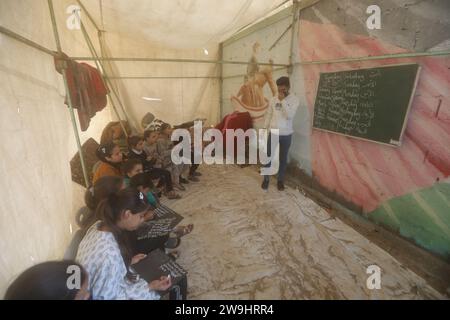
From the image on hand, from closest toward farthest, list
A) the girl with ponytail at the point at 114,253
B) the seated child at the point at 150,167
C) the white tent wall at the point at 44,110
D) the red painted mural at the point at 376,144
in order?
the girl with ponytail at the point at 114,253
the white tent wall at the point at 44,110
the red painted mural at the point at 376,144
the seated child at the point at 150,167

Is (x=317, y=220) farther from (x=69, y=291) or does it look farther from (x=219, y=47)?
(x=219, y=47)

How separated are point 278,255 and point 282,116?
76.1 inches

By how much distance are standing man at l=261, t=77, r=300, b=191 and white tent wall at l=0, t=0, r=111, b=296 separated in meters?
2.62

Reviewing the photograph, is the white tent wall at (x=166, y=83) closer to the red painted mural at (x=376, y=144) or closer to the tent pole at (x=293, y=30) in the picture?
the tent pole at (x=293, y=30)

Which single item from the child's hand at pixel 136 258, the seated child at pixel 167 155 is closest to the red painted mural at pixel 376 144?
the seated child at pixel 167 155

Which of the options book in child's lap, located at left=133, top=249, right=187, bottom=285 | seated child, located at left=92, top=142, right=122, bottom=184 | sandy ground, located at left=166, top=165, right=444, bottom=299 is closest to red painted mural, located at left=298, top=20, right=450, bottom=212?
sandy ground, located at left=166, top=165, right=444, bottom=299

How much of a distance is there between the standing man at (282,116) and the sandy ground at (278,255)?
0.56m

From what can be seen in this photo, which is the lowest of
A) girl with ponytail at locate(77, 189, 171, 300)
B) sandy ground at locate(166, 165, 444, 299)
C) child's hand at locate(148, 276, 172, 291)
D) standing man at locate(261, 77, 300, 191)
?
sandy ground at locate(166, 165, 444, 299)

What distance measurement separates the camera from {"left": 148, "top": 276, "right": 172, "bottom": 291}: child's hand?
1498 mm

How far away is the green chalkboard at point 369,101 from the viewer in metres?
2.25

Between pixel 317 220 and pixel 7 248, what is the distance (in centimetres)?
284

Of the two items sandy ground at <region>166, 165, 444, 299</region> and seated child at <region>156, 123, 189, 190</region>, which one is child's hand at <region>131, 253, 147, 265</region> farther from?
seated child at <region>156, 123, 189, 190</region>

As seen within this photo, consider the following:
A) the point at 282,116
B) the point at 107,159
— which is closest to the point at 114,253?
the point at 107,159
